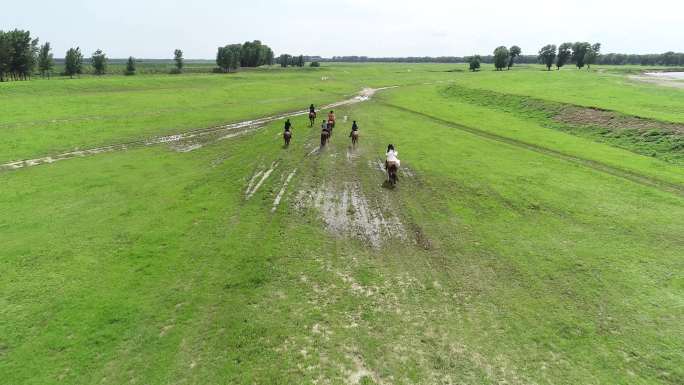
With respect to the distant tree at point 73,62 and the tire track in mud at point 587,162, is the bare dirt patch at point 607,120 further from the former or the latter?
the distant tree at point 73,62

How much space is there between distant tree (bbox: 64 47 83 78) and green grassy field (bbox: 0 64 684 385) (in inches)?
4020

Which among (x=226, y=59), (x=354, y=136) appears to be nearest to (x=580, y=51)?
(x=226, y=59)

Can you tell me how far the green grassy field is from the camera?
10.8 m

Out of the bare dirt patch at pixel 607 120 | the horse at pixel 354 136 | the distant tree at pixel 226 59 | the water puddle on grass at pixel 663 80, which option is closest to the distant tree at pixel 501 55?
the water puddle on grass at pixel 663 80

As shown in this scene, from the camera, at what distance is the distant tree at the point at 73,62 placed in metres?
112

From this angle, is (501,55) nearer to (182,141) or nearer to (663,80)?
(663,80)

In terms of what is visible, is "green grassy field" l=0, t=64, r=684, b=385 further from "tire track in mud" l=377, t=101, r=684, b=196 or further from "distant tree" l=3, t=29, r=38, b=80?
"distant tree" l=3, t=29, r=38, b=80

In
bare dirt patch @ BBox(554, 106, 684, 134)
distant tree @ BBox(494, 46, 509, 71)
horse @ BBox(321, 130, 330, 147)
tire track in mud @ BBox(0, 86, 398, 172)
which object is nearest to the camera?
tire track in mud @ BBox(0, 86, 398, 172)

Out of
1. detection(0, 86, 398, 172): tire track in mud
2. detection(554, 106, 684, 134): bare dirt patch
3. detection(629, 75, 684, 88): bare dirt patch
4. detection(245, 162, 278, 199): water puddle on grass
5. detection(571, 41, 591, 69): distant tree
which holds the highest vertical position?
detection(571, 41, 591, 69): distant tree

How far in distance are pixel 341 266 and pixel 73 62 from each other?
136m

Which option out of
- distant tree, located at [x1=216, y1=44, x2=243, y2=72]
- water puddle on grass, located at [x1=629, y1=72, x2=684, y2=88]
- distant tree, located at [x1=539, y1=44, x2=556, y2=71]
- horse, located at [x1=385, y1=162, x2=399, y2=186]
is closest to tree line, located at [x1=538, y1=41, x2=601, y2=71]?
distant tree, located at [x1=539, y1=44, x2=556, y2=71]

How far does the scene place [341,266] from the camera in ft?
50.7

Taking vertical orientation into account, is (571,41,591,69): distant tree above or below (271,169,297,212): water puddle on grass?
above

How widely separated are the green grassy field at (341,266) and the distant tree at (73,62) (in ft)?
335
